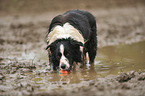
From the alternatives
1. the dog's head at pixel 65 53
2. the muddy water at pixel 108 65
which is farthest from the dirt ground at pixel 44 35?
the dog's head at pixel 65 53

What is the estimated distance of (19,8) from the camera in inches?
717

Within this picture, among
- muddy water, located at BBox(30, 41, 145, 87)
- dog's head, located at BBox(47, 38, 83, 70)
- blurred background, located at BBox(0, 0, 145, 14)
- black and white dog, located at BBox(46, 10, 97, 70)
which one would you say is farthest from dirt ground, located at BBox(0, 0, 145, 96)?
black and white dog, located at BBox(46, 10, 97, 70)

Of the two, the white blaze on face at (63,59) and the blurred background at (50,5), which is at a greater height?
the blurred background at (50,5)

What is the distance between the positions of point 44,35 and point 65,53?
721cm

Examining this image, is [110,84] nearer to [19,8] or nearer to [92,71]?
[92,71]

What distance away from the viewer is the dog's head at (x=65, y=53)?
19.4 ft

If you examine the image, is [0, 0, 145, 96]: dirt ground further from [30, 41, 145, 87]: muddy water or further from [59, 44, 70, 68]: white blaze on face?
[59, 44, 70, 68]: white blaze on face

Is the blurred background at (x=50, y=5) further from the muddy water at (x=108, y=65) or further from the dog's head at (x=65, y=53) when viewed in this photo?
the dog's head at (x=65, y=53)

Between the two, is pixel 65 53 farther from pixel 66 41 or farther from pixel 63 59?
pixel 66 41

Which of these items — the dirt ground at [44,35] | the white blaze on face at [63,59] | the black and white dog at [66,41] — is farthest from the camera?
the black and white dog at [66,41]

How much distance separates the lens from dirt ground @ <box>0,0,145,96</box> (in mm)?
4758

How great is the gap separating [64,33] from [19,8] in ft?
42.5

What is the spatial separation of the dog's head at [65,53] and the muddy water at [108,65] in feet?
1.05

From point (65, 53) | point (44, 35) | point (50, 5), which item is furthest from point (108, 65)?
point (50, 5)
